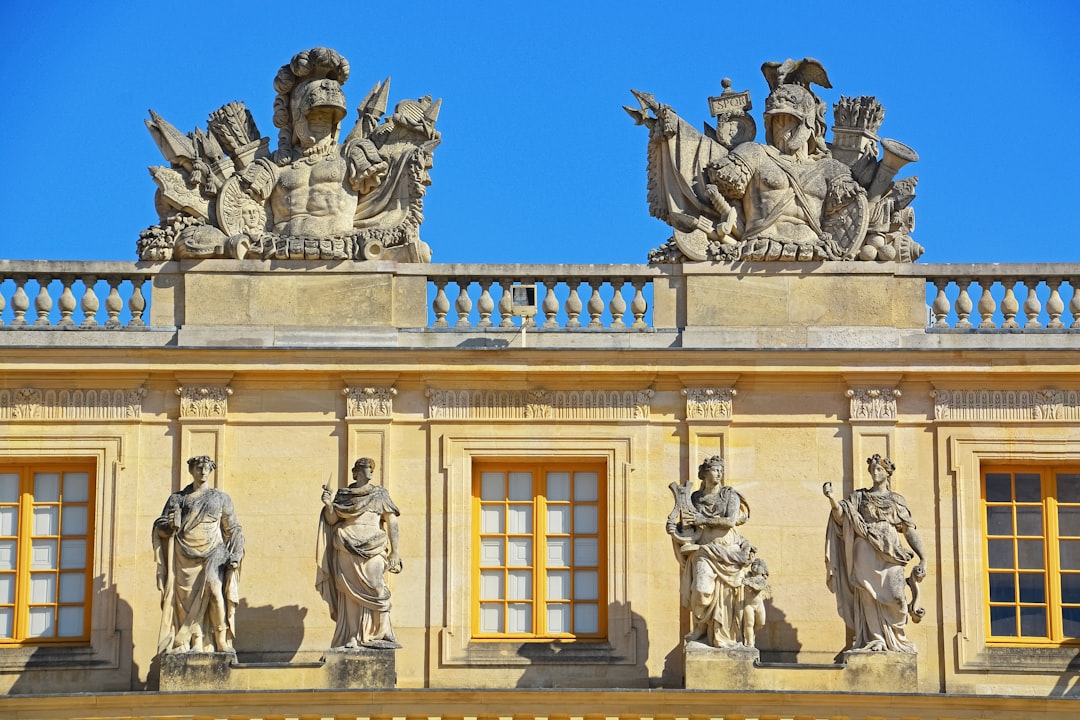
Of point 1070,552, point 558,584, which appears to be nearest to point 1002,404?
point 1070,552

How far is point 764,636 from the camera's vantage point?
2744 centimetres

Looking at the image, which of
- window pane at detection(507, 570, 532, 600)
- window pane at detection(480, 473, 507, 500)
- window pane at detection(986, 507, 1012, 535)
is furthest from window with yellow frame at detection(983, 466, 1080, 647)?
window pane at detection(480, 473, 507, 500)

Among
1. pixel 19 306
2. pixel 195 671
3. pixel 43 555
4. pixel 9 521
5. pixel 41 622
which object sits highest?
pixel 19 306

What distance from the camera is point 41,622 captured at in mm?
27625

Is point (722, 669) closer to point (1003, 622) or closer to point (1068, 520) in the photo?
point (1003, 622)

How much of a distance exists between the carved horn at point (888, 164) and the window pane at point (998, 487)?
304 cm

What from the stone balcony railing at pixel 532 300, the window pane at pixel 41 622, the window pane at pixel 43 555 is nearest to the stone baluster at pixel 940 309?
A: the stone balcony railing at pixel 532 300

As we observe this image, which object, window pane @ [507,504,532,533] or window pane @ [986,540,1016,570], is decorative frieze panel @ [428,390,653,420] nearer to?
window pane @ [507,504,532,533]

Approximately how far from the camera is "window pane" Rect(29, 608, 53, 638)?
27.6 meters

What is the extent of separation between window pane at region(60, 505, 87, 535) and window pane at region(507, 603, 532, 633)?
430cm

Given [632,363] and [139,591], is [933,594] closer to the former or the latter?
[632,363]

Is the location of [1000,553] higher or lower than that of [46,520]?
lower

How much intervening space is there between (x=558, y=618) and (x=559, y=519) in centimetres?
98

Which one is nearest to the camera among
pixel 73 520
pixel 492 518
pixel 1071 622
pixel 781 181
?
pixel 1071 622
